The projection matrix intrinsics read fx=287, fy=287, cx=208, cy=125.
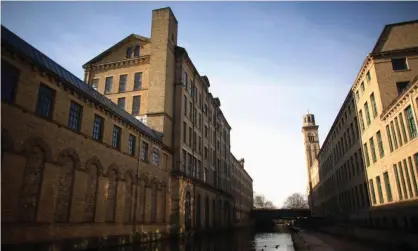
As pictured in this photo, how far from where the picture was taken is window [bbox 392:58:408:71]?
2597cm

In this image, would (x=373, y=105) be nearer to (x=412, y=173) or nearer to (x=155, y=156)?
(x=412, y=173)

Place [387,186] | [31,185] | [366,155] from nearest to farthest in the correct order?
[31,185] → [387,186] → [366,155]

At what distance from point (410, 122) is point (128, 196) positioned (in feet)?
69.4

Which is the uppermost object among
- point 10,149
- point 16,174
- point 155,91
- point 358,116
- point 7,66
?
point 155,91

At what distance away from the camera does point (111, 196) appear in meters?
19.7

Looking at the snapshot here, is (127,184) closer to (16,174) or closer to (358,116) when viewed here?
(16,174)

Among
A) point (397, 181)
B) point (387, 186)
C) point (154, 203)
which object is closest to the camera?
point (397, 181)

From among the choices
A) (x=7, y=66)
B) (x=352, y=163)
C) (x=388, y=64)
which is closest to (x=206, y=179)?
(x=352, y=163)

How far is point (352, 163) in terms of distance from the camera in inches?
1416

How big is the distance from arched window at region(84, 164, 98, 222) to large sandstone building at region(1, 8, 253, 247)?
2.4 inches

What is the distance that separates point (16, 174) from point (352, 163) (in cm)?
3542

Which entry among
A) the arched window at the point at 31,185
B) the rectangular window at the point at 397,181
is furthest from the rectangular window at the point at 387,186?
the arched window at the point at 31,185

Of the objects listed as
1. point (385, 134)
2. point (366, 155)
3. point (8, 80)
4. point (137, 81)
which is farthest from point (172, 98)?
point (366, 155)

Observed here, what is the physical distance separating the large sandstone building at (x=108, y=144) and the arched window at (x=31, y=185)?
0.05 metres
